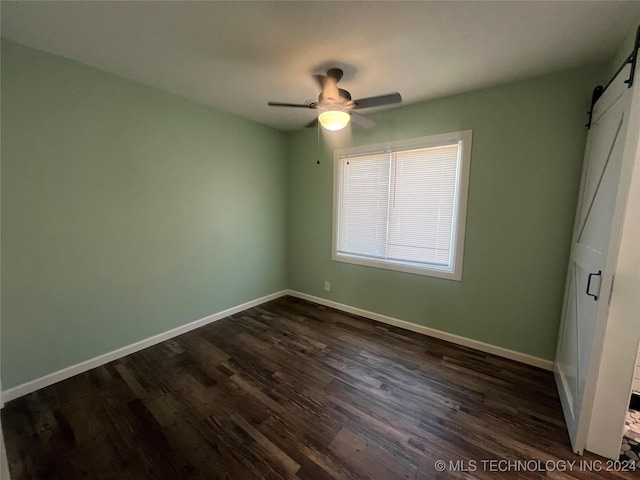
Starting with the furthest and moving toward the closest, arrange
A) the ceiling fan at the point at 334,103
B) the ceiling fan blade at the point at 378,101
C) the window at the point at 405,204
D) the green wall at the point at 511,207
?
the window at the point at 405,204
the green wall at the point at 511,207
the ceiling fan at the point at 334,103
the ceiling fan blade at the point at 378,101

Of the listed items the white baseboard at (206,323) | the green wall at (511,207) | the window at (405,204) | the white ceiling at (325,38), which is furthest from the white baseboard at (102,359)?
the white ceiling at (325,38)

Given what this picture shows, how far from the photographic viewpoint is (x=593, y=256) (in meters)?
1.57

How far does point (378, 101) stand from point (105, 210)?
249cm

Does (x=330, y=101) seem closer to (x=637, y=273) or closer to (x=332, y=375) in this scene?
(x=637, y=273)

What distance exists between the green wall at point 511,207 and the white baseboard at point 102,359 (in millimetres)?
2331

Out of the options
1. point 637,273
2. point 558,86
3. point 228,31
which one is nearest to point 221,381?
point 228,31

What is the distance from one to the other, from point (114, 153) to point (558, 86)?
3.83 metres

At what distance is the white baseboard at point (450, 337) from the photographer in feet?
7.67

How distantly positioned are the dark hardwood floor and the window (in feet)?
3.41

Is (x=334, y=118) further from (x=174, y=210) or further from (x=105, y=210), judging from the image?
(x=105, y=210)

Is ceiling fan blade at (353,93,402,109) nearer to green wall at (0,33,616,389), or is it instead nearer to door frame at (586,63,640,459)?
green wall at (0,33,616,389)

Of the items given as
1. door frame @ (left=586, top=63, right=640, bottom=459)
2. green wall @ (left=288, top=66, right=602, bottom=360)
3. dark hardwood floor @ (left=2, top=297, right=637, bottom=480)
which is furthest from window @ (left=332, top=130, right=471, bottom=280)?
door frame @ (left=586, top=63, right=640, bottom=459)

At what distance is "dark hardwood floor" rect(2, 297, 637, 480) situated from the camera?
1.42 m

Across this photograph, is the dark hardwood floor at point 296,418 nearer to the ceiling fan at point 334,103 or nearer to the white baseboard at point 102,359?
the white baseboard at point 102,359
